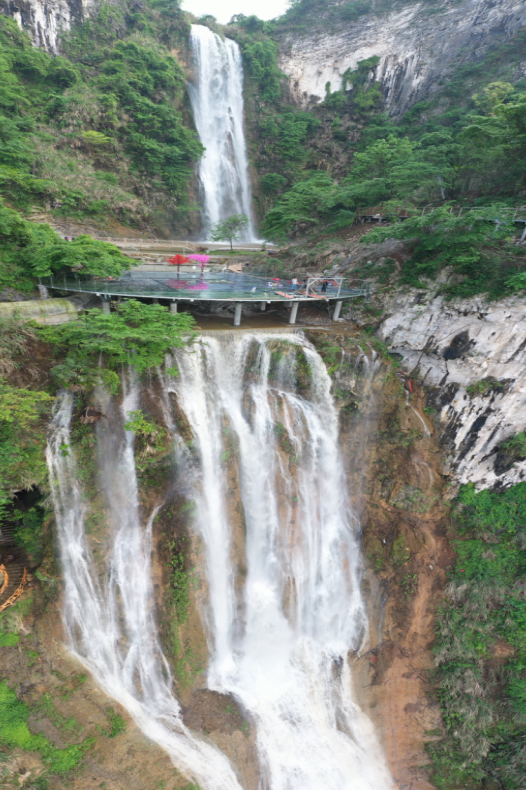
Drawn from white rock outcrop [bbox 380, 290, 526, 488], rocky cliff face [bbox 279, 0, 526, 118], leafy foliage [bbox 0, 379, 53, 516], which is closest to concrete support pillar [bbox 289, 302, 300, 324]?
white rock outcrop [bbox 380, 290, 526, 488]

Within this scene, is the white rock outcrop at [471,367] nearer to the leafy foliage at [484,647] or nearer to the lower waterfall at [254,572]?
the leafy foliage at [484,647]

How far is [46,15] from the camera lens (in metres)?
29.0

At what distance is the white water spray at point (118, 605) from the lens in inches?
431

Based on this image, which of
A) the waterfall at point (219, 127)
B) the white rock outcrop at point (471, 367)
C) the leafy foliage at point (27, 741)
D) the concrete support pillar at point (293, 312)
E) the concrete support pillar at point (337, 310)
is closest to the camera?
the leafy foliage at point (27, 741)

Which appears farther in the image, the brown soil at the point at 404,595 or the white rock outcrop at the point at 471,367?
the white rock outcrop at the point at 471,367

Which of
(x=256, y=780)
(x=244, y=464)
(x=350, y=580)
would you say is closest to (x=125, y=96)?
(x=244, y=464)

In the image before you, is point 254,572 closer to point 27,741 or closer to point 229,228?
point 27,741

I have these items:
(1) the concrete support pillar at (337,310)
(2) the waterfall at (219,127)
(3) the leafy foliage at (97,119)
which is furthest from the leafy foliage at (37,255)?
(2) the waterfall at (219,127)

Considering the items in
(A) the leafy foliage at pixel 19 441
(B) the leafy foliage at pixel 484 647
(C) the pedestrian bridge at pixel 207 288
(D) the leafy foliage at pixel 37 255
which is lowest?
(B) the leafy foliage at pixel 484 647

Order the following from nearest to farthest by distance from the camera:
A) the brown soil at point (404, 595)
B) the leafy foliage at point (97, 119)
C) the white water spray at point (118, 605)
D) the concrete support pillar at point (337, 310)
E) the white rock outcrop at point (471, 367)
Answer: the white water spray at point (118, 605) < the brown soil at point (404, 595) < the white rock outcrop at point (471, 367) < the concrete support pillar at point (337, 310) < the leafy foliage at point (97, 119)

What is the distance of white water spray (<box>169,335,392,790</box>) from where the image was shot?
11859 mm

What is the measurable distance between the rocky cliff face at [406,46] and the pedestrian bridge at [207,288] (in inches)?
1129

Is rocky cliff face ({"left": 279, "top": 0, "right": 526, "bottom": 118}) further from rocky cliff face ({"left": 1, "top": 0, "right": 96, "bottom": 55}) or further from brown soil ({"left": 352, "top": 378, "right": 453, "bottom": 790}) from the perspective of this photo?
brown soil ({"left": 352, "top": 378, "right": 453, "bottom": 790})

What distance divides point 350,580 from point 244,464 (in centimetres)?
626
